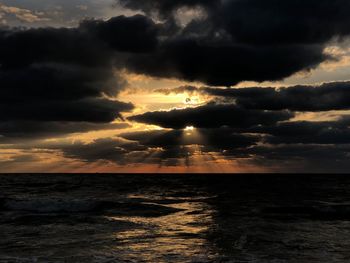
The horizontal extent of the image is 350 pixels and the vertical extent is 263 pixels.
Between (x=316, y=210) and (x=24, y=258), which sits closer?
(x=24, y=258)

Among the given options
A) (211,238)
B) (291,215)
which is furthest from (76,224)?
(291,215)

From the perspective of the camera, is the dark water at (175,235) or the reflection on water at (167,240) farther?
Result: the dark water at (175,235)

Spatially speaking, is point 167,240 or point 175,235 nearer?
point 167,240

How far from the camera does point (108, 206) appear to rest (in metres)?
48.7

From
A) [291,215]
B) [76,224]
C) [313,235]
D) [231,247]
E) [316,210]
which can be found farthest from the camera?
[316,210]

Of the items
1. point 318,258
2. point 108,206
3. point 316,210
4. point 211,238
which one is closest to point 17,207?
point 108,206

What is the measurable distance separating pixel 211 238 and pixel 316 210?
73.8 feet

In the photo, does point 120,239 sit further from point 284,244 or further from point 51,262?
point 284,244

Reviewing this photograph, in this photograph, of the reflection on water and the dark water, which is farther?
the dark water

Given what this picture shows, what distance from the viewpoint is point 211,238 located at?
2577cm

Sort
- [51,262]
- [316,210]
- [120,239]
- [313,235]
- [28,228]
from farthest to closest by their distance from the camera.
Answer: [316,210] < [28,228] < [313,235] < [120,239] < [51,262]

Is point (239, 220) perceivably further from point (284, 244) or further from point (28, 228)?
point (28, 228)

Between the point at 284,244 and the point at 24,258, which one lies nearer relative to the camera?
the point at 24,258

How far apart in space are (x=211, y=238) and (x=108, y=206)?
988 inches
